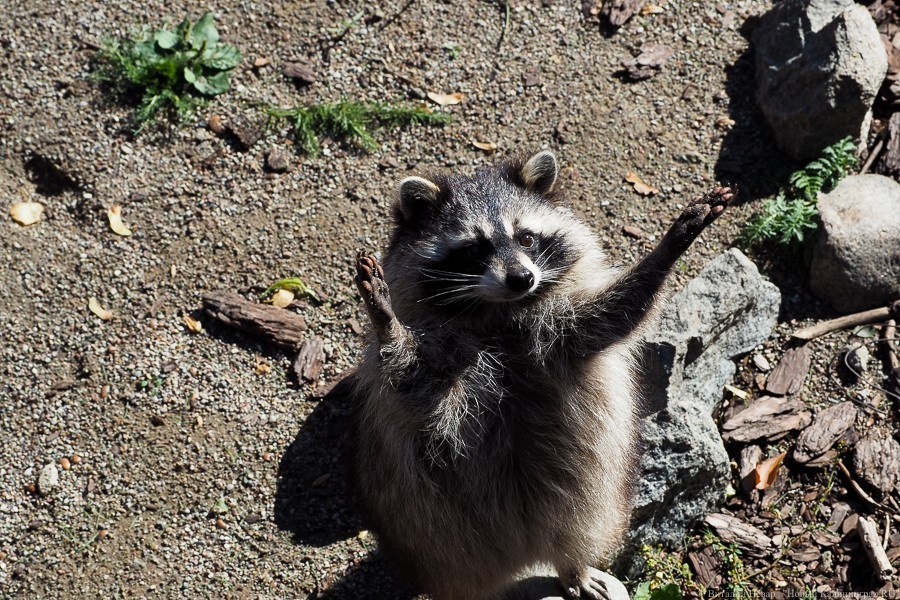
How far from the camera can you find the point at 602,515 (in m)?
3.79

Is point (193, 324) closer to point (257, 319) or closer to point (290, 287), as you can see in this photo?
point (257, 319)

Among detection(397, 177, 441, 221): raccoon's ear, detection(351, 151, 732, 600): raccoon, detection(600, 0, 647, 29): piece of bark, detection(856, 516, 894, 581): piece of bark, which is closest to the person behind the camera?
detection(351, 151, 732, 600): raccoon

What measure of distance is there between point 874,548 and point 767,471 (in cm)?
57

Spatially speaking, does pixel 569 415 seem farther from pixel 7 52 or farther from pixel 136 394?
pixel 7 52

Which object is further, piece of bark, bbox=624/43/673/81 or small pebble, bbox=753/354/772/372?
piece of bark, bbox=624/43/673/81

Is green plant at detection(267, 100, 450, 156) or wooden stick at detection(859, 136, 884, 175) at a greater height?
wooden stick at detection(859, 136, 884, 175)

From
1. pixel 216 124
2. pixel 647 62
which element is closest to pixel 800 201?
pixel 647 62

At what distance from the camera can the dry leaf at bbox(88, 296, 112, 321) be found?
4672 millimetres

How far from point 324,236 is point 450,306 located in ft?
5.26

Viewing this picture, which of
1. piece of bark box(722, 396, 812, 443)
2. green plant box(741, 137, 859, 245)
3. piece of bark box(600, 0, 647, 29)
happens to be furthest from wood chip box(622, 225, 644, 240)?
piece of bark box(600, 0, 647, 29)

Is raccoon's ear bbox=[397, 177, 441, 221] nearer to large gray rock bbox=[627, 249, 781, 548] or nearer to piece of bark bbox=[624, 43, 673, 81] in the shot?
large gray rock bbox=[627, 249, 781, 548]

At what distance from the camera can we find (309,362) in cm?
470

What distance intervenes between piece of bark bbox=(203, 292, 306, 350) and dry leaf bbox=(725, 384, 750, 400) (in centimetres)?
229

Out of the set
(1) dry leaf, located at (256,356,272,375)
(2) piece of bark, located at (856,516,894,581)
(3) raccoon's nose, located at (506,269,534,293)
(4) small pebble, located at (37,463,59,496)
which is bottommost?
(4) small pebble, located at (37,463,59,496)
